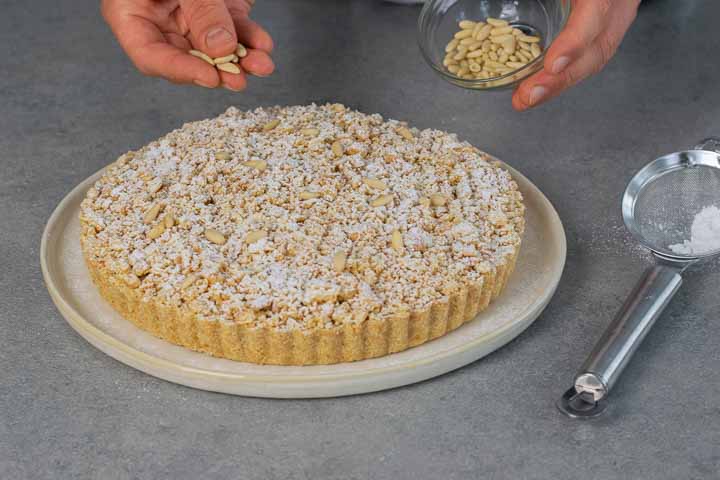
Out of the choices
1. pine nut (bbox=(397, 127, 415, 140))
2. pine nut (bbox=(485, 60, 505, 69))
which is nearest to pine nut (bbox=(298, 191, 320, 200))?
pine nut (bbox=(397, 127, 415, 140))

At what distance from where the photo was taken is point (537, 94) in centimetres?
197

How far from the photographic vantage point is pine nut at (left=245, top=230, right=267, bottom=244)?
1.69 meters

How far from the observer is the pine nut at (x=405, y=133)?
204 cm

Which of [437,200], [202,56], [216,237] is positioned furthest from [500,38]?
[216,237]

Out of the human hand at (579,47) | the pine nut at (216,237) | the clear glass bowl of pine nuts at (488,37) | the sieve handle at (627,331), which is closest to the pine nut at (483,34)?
the clear glass bowl of pine nuts at (488,37)

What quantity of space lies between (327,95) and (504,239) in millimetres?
1106

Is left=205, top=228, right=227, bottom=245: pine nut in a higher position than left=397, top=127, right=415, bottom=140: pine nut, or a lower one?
lower

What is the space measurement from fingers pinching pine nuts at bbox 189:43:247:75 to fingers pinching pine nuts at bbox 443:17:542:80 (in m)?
0.45

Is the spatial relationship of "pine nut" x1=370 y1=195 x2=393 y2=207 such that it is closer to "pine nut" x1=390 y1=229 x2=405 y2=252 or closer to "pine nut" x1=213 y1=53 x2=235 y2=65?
"pine nut" x1=390 y1=229 x2=405 y2=252

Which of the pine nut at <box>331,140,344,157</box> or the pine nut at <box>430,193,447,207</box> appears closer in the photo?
the pine nut at <box>430,193,447,207</box>

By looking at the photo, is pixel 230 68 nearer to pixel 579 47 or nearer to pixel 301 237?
pixel 301 237

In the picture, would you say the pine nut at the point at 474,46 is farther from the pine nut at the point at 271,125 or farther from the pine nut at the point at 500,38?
the pine nut at the point at 271,125

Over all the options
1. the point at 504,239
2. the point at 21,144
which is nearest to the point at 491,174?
the point at 504,239

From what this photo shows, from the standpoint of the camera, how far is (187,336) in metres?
1.63
